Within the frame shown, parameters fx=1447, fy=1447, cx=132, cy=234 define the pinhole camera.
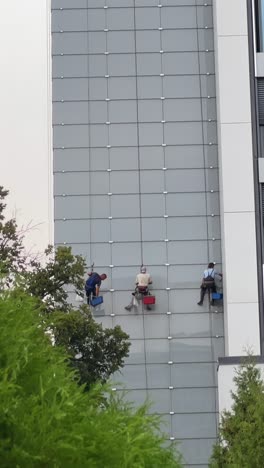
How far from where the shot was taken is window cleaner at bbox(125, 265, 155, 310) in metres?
47.3

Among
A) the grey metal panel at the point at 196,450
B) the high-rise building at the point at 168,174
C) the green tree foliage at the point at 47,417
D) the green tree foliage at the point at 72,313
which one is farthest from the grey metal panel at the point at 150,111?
the green tree foliage at the point at 47,417

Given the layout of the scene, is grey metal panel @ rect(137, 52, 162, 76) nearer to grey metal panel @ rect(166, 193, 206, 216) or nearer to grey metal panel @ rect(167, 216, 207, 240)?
grey metal panel @ rect(166, 193, 206, 216)

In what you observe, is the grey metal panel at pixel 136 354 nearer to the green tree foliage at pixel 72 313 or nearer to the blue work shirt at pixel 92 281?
the blue work shirt at pixel 92 281

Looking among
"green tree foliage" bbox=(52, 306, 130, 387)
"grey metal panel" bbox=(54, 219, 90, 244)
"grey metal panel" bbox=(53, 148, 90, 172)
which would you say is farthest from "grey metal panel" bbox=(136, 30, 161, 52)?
"green tree foliage" bbox=(52, 306, 130, 387)

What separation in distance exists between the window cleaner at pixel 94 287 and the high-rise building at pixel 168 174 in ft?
1.81

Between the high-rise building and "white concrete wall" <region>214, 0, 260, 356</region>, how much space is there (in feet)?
0.14

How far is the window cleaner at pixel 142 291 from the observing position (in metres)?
47.3

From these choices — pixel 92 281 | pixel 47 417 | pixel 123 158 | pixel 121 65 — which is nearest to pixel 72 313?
pixel 92 281

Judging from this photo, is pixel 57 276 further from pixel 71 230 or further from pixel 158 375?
pixel 71 230

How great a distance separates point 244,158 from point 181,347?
6.45 metres

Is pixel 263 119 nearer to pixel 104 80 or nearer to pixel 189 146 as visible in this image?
pixel 189 146

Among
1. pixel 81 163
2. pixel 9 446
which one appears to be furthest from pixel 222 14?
pixel 9 446

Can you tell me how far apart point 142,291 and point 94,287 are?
1.86 meters

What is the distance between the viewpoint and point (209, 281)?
153 feet
